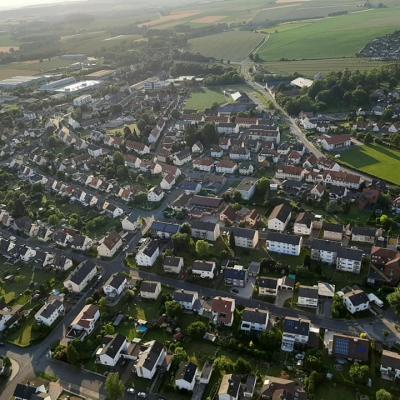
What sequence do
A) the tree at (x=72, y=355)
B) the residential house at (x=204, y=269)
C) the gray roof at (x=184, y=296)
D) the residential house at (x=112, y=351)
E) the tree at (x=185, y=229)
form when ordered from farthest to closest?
1. the tree at (x=185, y=229)
2. the residential house at (x=204, y=269)
3. the gray roof at (x=184, y=296)
4. the tree at (x=72, y=355)
5. the residential house at (x=112, y=351)

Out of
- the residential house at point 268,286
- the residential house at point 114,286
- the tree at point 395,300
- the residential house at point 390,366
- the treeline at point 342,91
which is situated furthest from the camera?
the treeline at point 342,91

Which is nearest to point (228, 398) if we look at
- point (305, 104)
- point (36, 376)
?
point (36, 376)

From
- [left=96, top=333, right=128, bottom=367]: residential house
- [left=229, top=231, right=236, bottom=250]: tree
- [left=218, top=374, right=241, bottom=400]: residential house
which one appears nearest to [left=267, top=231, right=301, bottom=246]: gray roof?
[left=229, top=231, right=236, bottom=250]: tree

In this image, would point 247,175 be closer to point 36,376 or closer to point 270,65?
point 36,376

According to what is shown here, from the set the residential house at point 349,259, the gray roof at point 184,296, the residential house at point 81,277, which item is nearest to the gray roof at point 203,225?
the gray roof at point 184,296

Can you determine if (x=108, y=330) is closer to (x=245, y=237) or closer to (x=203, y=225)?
(x=203, y=225)

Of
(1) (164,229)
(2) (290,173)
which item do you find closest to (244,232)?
(1) (164,229)

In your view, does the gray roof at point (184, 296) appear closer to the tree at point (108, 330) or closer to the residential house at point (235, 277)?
the residential house at point (235, 277)
